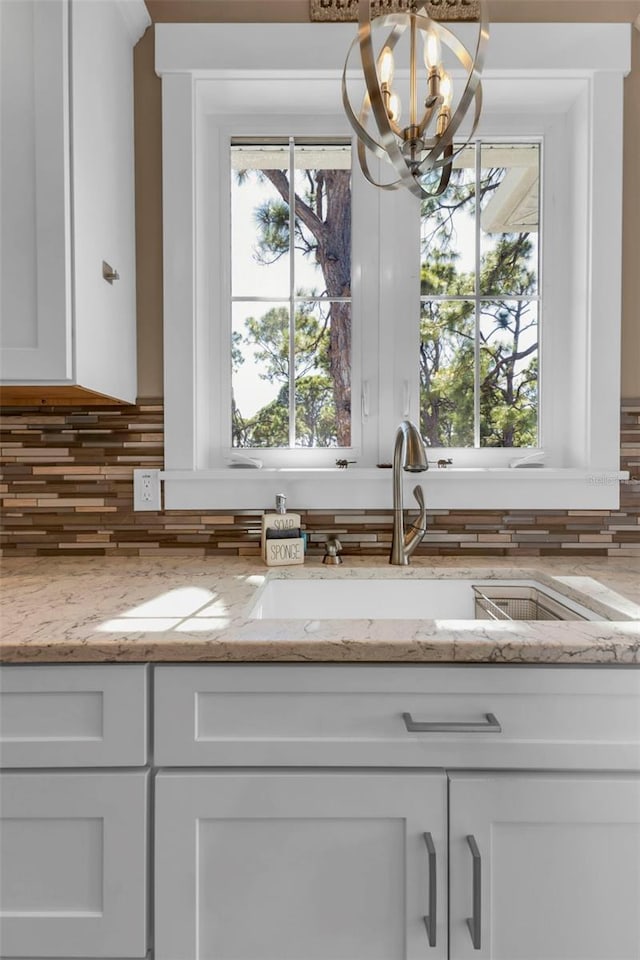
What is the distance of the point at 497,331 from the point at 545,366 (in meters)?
0.18

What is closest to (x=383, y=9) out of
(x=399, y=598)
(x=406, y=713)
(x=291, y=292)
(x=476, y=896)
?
(x=291, y=292)

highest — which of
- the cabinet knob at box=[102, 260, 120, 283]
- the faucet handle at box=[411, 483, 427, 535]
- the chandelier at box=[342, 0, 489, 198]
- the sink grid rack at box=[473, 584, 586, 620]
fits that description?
the chandelier at box=[342, 0, 489, 198]

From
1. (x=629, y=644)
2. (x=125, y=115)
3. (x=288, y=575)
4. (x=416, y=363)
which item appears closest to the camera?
(x=629, y=644)

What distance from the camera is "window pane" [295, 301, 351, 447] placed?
1.72 m

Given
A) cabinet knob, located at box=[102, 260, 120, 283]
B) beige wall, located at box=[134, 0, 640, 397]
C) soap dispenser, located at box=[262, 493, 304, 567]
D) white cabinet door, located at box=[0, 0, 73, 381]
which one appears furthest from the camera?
beige wall, located at box=[134, 0, 640, 397]

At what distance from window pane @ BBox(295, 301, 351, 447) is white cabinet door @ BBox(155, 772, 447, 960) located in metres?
1.01

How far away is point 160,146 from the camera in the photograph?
161 cm

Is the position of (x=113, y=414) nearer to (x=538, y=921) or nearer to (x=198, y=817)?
(x=198, y=817)

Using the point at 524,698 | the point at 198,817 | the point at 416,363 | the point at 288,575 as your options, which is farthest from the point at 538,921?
the point at 416,363

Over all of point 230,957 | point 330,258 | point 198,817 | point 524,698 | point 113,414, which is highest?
point 330,258

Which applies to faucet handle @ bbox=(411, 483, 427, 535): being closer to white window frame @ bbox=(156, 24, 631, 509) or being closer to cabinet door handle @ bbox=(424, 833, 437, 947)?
white window frame @ bbox=(156, 24, 631, 509)

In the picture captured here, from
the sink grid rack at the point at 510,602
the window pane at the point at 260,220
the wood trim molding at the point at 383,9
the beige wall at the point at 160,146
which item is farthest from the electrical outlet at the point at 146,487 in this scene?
the wood trim molding at the point at 383,9

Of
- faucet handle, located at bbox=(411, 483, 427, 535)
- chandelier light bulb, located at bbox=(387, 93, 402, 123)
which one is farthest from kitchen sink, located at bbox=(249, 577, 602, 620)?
chandelier light bulb, located at bbox=(387, 93, 402, 123)

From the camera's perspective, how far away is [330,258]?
5.60ft
